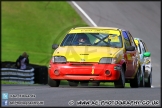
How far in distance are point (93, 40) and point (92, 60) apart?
1247 mm

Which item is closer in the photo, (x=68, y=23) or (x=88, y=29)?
(x=88, y=29)

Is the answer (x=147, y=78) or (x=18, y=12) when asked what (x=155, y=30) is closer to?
(x=18, y=12)

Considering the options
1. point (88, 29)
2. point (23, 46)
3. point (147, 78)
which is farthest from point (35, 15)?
point (88, 29)

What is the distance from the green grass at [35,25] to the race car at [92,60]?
19741mm

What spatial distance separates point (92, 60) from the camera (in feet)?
48.3

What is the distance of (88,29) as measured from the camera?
16.4m

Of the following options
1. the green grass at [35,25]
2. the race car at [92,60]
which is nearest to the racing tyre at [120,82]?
the race car at [92,60]

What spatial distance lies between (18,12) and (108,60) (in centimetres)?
3022

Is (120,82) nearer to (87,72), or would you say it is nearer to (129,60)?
(87,72)

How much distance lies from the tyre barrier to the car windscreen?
6.83m

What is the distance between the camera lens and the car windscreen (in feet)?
51.5

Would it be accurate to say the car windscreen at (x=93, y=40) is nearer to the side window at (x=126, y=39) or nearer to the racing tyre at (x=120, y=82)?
the side window at (x=126, y=39)

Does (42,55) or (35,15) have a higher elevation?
(35,15)

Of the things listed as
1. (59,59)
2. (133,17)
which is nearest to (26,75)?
(59,59)
